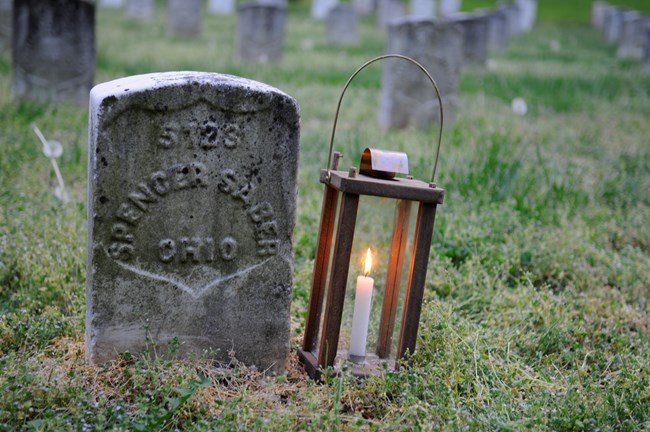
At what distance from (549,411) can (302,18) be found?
76.7 feet

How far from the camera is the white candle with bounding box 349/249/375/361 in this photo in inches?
110

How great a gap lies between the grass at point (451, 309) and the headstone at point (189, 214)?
152 millimetres

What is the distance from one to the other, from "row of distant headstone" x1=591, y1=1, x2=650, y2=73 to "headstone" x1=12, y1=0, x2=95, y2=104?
35.3 feet

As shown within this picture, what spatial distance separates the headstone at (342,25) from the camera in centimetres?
1766

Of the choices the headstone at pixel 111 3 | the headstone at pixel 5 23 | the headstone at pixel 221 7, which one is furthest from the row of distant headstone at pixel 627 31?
the headstone at pixel 111 3

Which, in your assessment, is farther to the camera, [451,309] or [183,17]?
[183,17]

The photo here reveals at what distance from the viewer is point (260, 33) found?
41.8 ft

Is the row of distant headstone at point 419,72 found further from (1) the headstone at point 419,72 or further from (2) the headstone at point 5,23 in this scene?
(2) the headstone at point 5,23

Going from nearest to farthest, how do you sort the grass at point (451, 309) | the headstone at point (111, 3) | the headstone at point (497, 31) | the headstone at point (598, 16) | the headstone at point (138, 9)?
the grass at point (451, 309) → the headstone at point (497, 31) → the headstone at point (138, 9) → the headstone at point (111, 3) → the headstone at point (598, 16)

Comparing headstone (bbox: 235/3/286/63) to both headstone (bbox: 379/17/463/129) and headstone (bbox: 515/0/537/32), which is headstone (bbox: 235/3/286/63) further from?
headstone (bbox: 515/0/537/32)

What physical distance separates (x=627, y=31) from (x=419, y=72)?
555 inches

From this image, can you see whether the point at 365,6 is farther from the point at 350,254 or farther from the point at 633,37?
the point at 350,254

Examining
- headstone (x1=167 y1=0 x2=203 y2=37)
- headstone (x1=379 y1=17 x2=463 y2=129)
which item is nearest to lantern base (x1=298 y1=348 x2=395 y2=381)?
headstone (x1=379 y1=17 x2=463 y2=129)

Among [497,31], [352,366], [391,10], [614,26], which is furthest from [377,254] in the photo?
[614,26]
